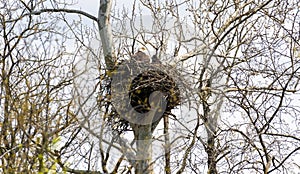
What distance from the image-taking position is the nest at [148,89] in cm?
580

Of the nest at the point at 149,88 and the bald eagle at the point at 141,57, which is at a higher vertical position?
the bald eagle at the point at 141,57

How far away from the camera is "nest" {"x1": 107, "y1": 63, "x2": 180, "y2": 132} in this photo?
19.0ft

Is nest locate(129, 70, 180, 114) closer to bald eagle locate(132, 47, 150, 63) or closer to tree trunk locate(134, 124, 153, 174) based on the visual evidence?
bald eagle locate(132, 47, 150, 63)

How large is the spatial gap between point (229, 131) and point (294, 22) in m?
1.54

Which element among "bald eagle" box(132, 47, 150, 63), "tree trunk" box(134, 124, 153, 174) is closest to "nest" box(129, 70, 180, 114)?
"bald eagle" box(132, 47, 150, 63)

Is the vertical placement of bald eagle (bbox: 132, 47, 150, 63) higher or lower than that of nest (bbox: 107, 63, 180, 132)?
higher

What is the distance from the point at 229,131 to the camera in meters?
6.89

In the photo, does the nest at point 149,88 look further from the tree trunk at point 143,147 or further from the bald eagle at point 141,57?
the tree trunk at point 143,147

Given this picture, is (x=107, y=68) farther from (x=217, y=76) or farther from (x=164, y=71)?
(x=217, y=76)

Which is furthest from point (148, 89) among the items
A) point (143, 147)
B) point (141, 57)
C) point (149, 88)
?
point (143, 147)

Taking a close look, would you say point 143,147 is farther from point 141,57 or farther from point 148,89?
point 141,57

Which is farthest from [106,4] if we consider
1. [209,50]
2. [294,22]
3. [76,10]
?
[294,22]

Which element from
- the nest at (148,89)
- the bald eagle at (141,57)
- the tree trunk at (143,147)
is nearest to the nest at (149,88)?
the nest at (148,89)

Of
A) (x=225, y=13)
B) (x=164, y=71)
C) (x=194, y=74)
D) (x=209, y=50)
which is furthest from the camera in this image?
(x=225, y=13)
